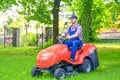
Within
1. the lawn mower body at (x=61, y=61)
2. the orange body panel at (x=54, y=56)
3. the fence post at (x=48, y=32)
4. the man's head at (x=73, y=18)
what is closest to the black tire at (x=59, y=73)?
the lawn mower body at (x=61, y=61)

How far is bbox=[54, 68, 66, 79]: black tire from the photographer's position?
10.7 meters

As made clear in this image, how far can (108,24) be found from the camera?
41.0 m

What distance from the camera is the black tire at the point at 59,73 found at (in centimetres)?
1067

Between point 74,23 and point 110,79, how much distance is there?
2.47 meters

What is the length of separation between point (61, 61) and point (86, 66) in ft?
4.40

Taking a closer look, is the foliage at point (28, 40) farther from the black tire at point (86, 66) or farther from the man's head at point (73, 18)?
the man's head at point (73, 18)

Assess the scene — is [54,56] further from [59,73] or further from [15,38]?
[15,38]

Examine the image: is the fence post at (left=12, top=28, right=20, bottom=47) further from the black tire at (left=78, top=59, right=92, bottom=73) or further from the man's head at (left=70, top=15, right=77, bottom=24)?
the man's head at (left=70, top=15, right=77, bottom=24)

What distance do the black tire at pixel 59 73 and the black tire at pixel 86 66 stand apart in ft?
3.86

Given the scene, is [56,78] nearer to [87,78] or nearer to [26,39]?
[87,78]

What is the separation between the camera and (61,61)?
1123 centimetres

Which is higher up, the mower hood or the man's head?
the man's head

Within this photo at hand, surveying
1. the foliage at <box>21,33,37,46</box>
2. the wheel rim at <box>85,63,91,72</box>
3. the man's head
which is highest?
the man's head

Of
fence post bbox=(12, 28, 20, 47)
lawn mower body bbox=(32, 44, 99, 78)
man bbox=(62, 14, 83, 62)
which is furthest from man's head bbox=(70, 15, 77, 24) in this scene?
fence post bbox=(12, 28, 20, 47)
